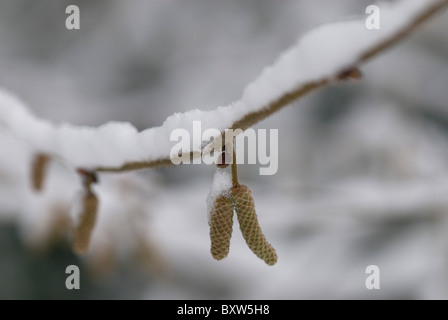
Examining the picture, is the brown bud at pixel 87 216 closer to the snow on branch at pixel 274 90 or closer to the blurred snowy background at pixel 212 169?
the snow on branch at pixel 274 90

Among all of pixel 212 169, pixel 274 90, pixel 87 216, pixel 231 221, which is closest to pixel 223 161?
pixel 231 221

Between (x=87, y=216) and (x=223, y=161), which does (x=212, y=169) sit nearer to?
(x=87, y=216)

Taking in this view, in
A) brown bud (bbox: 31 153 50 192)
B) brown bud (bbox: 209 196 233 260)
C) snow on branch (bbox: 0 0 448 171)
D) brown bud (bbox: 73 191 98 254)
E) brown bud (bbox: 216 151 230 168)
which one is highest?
brown bud (bbox: 31 153 50 192)

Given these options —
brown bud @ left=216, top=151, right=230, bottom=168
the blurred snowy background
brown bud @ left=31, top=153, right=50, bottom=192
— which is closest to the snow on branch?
brown bud @ left=216, top=151, right=230, bottom=168

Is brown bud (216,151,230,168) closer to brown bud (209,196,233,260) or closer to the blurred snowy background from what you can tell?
brown bud (209,196,233,260)

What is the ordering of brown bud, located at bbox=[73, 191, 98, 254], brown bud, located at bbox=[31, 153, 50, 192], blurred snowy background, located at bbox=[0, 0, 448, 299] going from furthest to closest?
1. blurred snowy background, located at bbox=[0, 0, 448, 299]
2. brown bud, located at bbox=[31, 153, 50, 192]
3. brown bud, located at bbox=[73, 191, 98, 254]

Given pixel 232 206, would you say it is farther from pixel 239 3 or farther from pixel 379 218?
pixel 239 3

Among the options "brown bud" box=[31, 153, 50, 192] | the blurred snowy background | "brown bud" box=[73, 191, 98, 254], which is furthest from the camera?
the blurred snowy background

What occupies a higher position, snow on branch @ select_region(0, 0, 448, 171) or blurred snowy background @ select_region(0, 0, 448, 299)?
blurred snowy background @ select_region(0, 0, 448, 299)
